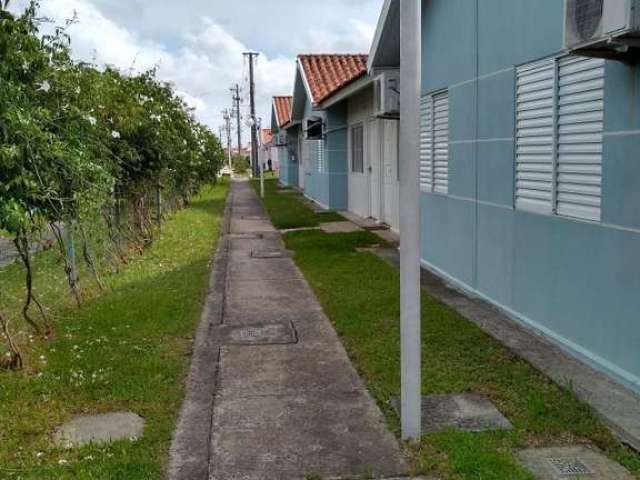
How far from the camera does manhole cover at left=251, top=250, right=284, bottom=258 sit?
11102 mm

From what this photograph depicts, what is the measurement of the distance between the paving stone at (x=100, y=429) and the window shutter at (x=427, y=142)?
5724 mm

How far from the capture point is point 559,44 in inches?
213

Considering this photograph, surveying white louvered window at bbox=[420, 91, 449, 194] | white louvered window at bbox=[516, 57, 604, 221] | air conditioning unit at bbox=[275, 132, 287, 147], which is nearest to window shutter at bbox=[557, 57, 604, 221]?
white louvered window at bbox=[516, 57, 604, 221]

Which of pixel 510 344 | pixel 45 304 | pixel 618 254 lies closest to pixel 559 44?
pixel 618 254

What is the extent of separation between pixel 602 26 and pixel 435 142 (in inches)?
194

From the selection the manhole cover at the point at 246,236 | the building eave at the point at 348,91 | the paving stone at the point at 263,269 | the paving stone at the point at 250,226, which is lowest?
the paving stone at the point at 250,226

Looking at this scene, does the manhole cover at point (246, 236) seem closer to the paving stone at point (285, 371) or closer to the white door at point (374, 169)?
the white door at point (374, 169)

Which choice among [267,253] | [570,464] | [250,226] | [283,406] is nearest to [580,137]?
[570,464]

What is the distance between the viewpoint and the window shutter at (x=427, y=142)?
9.12 meters

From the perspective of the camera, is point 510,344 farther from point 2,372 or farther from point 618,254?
point 2,372

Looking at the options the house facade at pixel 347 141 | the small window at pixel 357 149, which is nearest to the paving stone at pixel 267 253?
the house facade at pixel 347 141

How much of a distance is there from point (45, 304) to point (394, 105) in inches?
195

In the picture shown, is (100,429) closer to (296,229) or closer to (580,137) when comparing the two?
(580,137)

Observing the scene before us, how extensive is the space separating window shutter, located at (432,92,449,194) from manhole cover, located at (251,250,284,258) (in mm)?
3080
